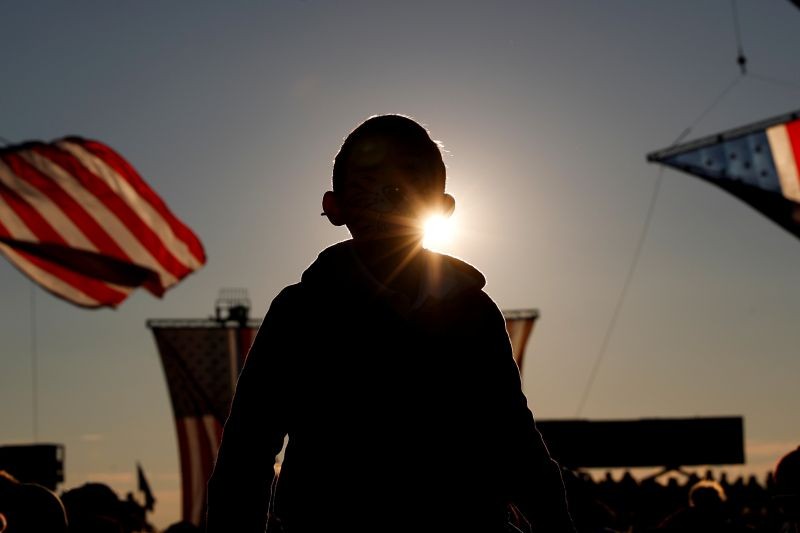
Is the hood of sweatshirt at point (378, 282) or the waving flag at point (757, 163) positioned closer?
the hood of sweatshirt at point (378, 282)

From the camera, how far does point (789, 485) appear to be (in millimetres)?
6309

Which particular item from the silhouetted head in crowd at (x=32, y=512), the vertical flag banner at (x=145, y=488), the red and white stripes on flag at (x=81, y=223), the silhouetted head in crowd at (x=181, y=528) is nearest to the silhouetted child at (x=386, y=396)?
the silhouetted head in crowd at (x=32, y=512)

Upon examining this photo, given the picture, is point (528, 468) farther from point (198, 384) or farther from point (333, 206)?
point (198, 384)

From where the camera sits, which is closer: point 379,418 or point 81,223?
point 379,418

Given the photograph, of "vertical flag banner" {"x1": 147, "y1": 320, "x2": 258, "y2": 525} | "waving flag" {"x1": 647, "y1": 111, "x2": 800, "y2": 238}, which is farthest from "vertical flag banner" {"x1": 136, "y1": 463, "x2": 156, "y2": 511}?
"waving flag" {"x1": 647, "y1": 111, "x2": 800, "y2": 238}

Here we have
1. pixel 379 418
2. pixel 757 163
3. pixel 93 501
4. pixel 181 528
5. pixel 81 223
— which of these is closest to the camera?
pixel 379 418

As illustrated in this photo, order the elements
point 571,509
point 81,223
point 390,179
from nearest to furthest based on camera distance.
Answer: point 390,179
point 571,509
point 81,223

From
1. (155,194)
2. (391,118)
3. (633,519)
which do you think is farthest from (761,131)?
(391,118)

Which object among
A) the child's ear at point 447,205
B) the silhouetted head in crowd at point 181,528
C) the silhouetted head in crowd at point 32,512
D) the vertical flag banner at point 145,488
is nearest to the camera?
the child's ear at point 447,205

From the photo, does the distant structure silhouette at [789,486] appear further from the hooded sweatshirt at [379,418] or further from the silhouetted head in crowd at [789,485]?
the hooded sweatshirt at [379,418]

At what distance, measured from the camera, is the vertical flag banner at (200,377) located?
44.5 metres

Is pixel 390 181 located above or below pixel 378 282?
above

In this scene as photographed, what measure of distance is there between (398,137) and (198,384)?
52.2 meters

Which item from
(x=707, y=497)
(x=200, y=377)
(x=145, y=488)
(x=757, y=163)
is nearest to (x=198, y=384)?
(x=200, y=377)
